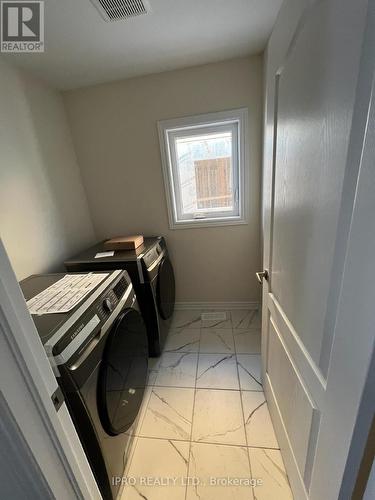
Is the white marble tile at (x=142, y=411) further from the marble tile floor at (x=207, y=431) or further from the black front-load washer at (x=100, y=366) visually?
the black front-load washer at (x=100, y=366)

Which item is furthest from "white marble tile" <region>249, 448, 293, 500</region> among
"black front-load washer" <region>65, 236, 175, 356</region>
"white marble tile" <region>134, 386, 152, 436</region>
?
"black front-load washer" <region>65, 236, 175, 356</region>

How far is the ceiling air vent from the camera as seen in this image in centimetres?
100

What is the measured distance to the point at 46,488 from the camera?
53 cm

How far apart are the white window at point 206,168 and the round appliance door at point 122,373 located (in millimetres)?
1200

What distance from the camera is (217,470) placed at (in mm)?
1062

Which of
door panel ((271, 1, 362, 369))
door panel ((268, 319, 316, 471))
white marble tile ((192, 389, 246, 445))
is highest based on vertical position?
door panel ((271, 1, 362, 369))

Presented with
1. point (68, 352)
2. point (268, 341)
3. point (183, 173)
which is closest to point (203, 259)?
point (183, 173)

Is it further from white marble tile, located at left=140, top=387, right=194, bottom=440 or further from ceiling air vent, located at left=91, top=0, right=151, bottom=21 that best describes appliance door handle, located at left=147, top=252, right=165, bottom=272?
ceiling air vent, located at left=91, top=0, right=151, bottom=21

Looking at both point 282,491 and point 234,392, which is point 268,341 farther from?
point 282,491

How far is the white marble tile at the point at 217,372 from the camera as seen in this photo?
1.50 meters

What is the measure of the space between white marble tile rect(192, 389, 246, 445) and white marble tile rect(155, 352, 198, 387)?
0.13 metres

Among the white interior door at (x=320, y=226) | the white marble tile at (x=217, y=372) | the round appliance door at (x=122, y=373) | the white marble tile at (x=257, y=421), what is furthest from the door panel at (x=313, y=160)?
the white marble tile at (x=217, y=372)

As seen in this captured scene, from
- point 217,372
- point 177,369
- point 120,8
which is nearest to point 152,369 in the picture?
point 177,369

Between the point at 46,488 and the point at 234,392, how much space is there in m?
1.20
